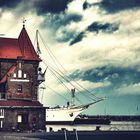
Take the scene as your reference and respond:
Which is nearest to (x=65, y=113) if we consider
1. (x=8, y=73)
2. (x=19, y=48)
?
(x=19, y=48)

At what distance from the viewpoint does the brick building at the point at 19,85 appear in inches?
2680

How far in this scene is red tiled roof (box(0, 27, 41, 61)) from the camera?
254 feet

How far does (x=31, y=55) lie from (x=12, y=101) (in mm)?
11880

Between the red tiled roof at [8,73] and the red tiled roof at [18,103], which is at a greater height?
the red tiled roof at [8,73]

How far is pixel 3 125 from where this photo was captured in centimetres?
6756

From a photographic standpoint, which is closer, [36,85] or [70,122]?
[36,85]

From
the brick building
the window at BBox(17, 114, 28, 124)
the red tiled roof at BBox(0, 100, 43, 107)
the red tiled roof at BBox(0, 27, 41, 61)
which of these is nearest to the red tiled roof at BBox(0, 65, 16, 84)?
the brick building

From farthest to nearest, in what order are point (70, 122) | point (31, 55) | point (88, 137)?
point (70, 122)
point (31, 55)
point (88, 137)

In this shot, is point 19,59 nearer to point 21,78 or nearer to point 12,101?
point 21,78

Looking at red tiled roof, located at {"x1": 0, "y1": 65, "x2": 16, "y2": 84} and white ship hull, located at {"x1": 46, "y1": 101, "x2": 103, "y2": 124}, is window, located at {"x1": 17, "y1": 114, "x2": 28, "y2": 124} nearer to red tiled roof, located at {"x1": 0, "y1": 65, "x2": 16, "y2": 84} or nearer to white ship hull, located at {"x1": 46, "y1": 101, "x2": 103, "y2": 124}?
red tiled roof, located at {"x1": 0, "y1": 65, "x2": 16, "y2": 84}

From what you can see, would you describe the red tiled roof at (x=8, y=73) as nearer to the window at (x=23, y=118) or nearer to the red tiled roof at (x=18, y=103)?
the red tiled roof at (x=18, y=103)

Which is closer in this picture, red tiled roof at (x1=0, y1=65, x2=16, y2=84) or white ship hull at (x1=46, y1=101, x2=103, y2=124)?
red tiled roof at (x1=0, y1=65, x2=16, y2=84)

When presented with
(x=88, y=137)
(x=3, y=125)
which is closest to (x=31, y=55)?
(x=3, y=125)

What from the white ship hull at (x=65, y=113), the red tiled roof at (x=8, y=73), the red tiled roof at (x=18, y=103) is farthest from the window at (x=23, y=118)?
the white ship hull at (x=65, y=113)
